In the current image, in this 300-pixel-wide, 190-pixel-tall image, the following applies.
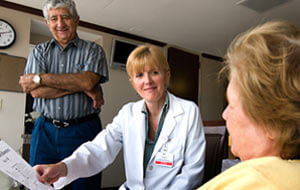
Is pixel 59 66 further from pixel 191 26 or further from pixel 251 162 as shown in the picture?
pixel 191 26

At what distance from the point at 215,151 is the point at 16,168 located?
941 millimetres

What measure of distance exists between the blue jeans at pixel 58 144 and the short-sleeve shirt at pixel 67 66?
3.6 inches

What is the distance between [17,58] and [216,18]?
121 inches

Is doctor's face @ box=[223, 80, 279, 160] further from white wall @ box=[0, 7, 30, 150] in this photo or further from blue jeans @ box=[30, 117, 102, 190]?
white wall @ box=[0, 7, 30, 150]

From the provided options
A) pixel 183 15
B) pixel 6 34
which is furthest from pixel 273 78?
pixel 6 34

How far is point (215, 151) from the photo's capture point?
4.30 ft

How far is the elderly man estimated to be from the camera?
1.60m

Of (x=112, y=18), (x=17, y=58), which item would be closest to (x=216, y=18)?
(x=112, y=18)

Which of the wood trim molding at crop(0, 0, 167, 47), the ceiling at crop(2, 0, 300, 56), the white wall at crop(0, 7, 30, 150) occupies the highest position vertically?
the ceiling at crop(2, 0, 300, 56)

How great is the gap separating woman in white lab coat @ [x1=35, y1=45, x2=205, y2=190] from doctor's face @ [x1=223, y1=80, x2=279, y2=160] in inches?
24.8

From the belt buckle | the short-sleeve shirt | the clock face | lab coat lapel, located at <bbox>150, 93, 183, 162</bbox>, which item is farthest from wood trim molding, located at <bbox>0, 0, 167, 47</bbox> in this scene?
lab coat lapel, located at <bbox>150, 93, 183, 162</bbox>

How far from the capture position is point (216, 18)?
3.93 m

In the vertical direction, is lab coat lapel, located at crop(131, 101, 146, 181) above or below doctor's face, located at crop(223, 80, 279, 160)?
below

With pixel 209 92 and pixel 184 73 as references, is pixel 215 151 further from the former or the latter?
pixel 209 92
